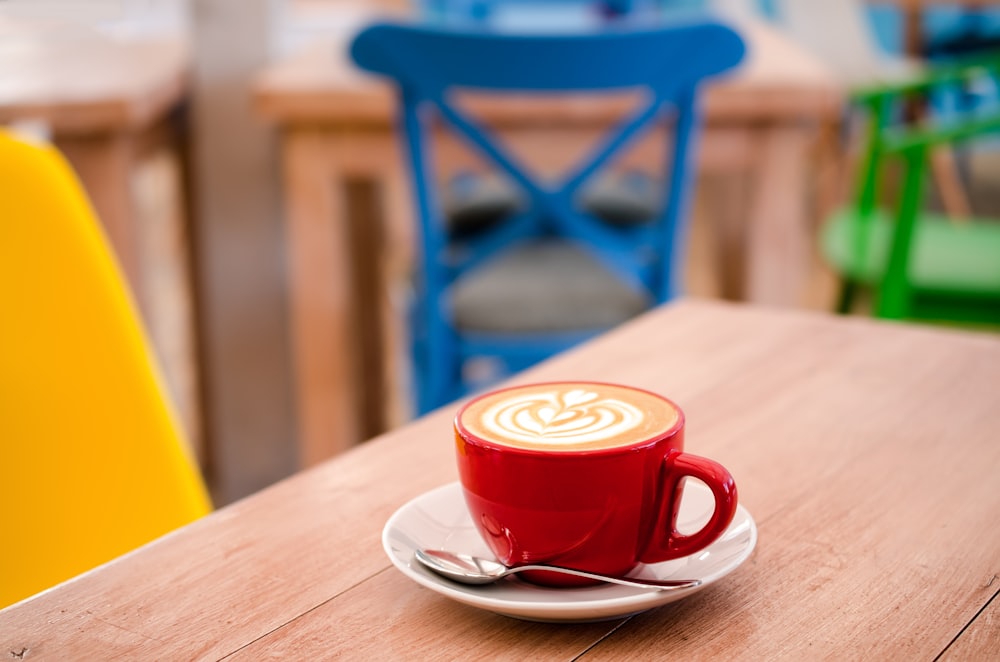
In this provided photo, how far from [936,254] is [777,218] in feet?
0.81

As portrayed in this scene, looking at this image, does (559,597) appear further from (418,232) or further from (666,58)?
(418,232)

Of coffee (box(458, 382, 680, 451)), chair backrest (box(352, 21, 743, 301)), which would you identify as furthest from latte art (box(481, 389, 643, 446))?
chair backrest (box(352, 21, 743, 301))

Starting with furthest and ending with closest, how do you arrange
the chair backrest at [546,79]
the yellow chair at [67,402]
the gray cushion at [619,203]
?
the gray cushion at [619,203] < the chair backrest at [546,79] < the yellow chair at [67,402]

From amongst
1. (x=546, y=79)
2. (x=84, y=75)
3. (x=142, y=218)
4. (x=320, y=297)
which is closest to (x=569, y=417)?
(x=546, y=79)

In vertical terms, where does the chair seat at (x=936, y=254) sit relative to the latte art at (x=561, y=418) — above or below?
below

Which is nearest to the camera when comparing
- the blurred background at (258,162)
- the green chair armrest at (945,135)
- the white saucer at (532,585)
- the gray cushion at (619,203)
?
the white saucer at (532,585)

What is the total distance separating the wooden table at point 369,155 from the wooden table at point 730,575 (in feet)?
3.67

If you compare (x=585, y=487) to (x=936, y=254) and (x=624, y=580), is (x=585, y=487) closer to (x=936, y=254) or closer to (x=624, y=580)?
(x=624, y=580)

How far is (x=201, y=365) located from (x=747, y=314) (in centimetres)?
162

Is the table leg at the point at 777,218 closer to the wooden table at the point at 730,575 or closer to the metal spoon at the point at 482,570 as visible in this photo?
the wooden table at the point at 730,575

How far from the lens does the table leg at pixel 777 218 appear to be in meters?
1.79

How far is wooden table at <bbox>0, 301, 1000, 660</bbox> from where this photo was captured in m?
0.42

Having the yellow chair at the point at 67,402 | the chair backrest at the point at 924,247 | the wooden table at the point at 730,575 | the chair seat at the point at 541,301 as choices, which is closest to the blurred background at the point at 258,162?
the chair backrest at the point at 924,247

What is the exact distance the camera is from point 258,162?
84.0 inches
